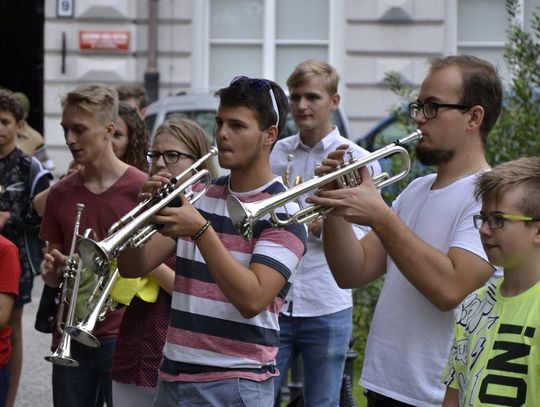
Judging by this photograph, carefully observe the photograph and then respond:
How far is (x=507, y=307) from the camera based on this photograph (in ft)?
11.6

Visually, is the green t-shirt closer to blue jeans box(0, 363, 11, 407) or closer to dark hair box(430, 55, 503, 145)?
dark hair box(430, 55, 503, 145)

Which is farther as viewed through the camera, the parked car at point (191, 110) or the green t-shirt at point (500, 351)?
the parked car at point (191, 110)

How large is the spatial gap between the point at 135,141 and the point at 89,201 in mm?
857

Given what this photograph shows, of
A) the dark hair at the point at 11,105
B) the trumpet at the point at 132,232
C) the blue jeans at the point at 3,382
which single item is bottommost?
the blue jeans at the point at 3,382

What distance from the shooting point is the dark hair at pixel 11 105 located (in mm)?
7590

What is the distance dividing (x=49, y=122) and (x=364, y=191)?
12.4 m

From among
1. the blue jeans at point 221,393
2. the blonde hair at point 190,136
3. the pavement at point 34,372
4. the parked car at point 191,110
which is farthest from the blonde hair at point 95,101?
the parked car at point 191,110

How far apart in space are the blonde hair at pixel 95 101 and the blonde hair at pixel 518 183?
7.72 feet

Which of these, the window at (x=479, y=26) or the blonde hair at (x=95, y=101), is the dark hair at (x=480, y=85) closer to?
the blonde hair at (x=95, y=101)

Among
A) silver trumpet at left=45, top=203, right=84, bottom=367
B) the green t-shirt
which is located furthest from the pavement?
the green t-shirt

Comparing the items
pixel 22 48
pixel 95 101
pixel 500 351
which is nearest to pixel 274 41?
pixel 22 48

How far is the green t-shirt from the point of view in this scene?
340 cm

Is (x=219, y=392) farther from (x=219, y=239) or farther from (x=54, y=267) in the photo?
(x=54, y=267)

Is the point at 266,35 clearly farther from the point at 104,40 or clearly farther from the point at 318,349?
the point at 318,349
